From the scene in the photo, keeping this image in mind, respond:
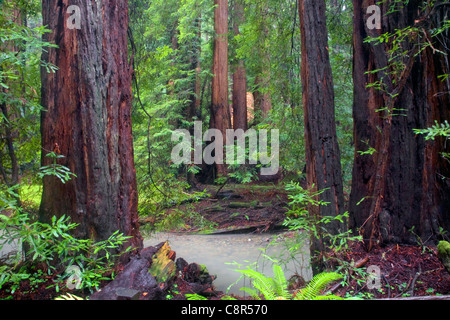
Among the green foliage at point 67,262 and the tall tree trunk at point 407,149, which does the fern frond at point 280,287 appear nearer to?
the tall tree trunk at point 407,149

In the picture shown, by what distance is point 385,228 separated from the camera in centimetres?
379

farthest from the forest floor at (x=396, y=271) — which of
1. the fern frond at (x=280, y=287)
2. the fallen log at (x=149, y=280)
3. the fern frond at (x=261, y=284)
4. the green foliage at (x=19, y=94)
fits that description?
the green foliage at (x=19, y=94)

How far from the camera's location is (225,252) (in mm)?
7488

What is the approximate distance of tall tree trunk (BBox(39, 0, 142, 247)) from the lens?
140 inches

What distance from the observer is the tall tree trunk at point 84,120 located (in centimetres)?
356

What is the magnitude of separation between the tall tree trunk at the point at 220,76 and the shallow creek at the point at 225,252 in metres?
5.86

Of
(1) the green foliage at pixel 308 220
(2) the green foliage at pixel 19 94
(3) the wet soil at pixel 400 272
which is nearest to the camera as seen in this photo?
(3) the wet soil at pixel 400 272

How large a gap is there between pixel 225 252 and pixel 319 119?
13.6ft

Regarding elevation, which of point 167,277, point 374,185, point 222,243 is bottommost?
point 222,243

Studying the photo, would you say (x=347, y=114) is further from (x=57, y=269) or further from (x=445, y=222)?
(x=57, y=269)
